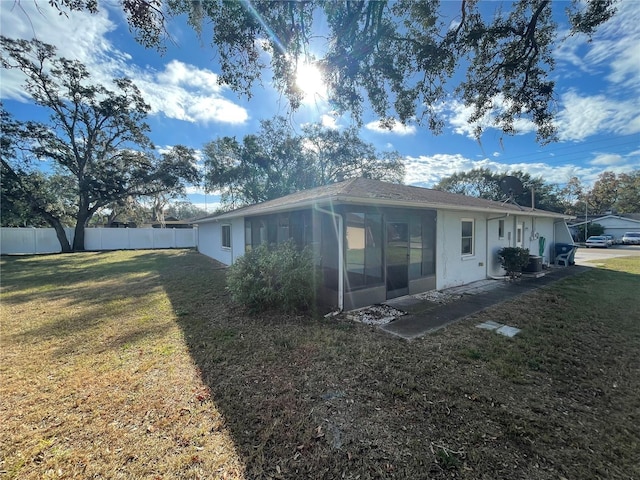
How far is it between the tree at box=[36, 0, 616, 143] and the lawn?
189 inches

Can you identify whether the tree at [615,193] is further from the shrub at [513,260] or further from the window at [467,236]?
the window at [467,236]

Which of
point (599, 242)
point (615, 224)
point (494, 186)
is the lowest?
point (599, 242)

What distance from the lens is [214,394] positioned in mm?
3121

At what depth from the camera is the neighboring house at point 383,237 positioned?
5906 millimetres

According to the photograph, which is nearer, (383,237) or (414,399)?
(414,399)

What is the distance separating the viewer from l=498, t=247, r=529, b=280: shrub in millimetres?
9469

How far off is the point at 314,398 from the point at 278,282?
2.95 meters

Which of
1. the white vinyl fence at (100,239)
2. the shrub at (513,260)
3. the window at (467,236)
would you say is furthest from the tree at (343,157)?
the shrub at (513,260)

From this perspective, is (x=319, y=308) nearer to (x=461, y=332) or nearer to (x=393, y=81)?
(x=461, y=332)

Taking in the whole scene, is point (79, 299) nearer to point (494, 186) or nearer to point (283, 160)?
point (283, 160)

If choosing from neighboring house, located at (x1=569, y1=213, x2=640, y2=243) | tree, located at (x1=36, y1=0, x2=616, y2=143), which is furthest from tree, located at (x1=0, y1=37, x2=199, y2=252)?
neighboring house, located at (x1=569, y1=213, x2=640, y2=243)

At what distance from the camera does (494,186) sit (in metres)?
34.2

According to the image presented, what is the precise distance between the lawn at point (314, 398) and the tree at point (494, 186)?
33.2 m

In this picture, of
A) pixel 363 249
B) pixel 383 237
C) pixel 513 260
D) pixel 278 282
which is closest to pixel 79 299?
pixel 278 282
